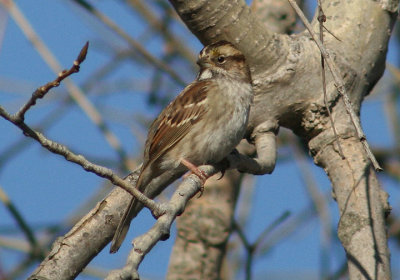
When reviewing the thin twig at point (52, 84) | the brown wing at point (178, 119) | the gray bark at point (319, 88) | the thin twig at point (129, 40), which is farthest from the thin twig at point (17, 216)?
the thin twig at point (52, 84)

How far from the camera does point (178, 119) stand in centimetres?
488

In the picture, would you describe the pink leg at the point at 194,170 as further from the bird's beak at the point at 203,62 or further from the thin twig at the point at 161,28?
the thin twig at the point at 161,28

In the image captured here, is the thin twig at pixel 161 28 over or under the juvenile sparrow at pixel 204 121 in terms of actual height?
over

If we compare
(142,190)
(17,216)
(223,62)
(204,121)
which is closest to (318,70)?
(223,62)

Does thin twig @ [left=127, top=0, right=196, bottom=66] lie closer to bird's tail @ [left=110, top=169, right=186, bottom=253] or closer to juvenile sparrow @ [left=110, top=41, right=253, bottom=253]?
juvenile sparrow @ [left=110, top=41, right=253, bottom=253]

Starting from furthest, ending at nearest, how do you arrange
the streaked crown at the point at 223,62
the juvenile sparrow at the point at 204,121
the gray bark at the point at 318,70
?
the streaked crown at the point at 223,62, the juvenile sparrow at the point at 204,121, the gray bark at the point at 318,70

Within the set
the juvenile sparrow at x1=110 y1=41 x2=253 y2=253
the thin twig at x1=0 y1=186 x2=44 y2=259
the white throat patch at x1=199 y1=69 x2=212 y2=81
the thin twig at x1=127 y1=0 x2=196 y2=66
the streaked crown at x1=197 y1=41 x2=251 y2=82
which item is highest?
the thin twig at x1=127 y1=0 x2=196 y2=66

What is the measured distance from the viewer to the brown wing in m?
4.75

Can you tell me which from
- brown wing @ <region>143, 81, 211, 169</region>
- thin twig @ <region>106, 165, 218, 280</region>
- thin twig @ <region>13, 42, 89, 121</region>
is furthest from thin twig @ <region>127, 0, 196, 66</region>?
thin twig @ <region>13, 42, 89, 121</region>

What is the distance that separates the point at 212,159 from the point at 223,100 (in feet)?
1.45

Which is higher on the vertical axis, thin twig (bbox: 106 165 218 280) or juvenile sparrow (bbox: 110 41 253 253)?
juvenile sparrow (bbox: 110 41 253 253)

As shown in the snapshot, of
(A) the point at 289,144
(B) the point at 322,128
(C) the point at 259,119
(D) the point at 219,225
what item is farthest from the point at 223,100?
(A) the point at 289,144

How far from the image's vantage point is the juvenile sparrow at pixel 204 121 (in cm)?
446

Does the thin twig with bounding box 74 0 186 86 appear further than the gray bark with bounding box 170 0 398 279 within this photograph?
Yes
